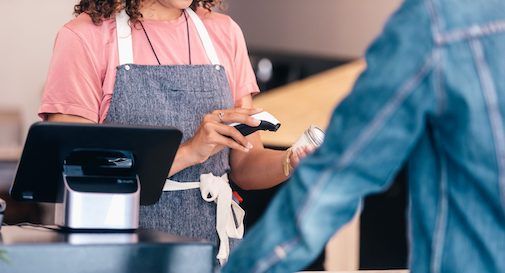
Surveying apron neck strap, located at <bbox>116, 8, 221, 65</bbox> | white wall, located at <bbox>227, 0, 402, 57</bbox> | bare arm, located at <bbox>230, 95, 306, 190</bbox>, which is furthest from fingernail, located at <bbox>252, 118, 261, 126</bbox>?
white wall, located at <bbox>227, 0, 402, 57</bbox>

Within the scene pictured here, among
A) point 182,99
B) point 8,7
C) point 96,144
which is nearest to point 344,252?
point 182,99

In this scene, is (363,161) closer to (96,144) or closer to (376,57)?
(376,57)

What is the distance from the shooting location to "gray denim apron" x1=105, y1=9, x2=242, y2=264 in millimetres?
2205

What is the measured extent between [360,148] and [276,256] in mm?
176

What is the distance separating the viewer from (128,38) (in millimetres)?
2254

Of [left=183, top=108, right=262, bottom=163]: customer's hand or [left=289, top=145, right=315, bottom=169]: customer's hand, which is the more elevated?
[left=183, top=108, right=262, bottom=163]: customer's hand

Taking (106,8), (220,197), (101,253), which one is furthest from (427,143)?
(106,8)

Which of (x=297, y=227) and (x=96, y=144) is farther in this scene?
(x=96, y=144)

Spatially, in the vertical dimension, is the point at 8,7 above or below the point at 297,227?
above

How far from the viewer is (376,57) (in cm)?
122

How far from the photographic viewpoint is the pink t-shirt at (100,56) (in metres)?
2.15

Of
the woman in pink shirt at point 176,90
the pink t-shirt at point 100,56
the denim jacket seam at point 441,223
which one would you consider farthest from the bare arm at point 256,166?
the denim jacket seam at point 441,223

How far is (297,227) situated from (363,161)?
4.6 inches

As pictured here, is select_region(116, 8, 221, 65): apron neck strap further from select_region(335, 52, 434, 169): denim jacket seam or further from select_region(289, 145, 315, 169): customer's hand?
select_region(335, 52, 434, 169): denim jacket seam
